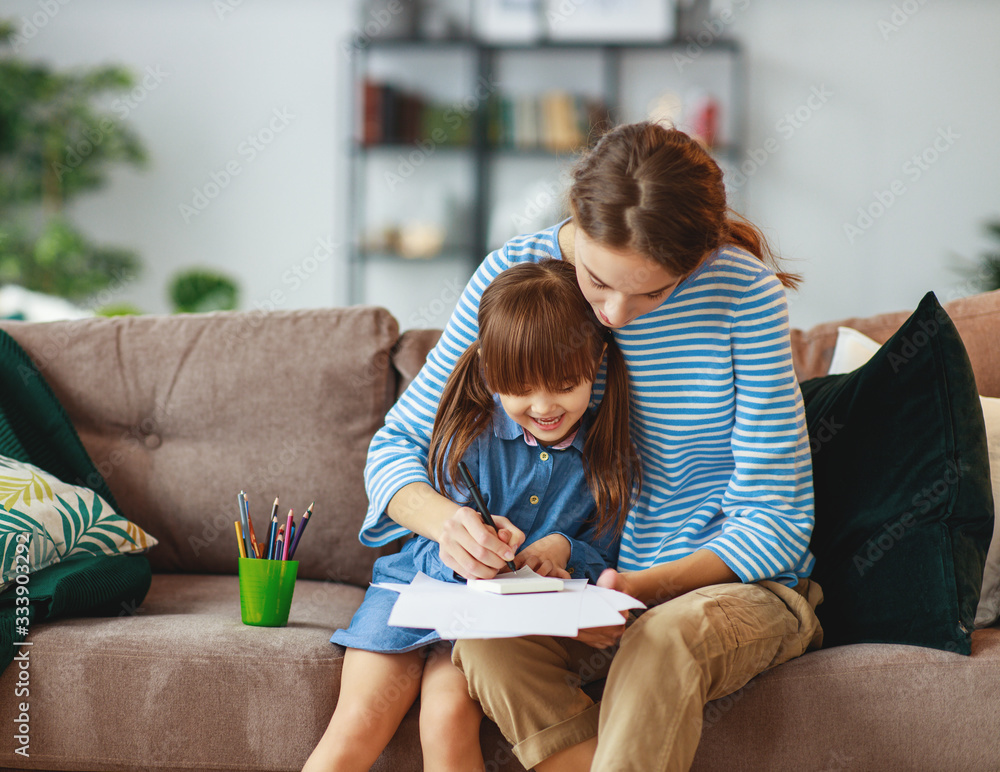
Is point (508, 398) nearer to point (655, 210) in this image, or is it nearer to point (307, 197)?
point (655, 210)

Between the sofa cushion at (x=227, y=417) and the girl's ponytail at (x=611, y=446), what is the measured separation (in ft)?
1.84

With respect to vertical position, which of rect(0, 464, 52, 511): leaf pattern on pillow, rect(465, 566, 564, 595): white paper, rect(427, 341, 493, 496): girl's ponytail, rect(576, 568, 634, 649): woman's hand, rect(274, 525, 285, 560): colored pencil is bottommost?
rect(274, 525, 285, 560): colored pencil

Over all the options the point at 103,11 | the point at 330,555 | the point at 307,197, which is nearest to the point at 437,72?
the point at 307,197

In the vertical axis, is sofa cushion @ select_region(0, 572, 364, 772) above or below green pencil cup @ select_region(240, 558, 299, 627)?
below

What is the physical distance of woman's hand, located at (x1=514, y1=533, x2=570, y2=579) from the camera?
3.62 feet

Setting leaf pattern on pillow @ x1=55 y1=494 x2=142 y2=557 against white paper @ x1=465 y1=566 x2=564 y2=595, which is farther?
leaf pattern on pillow @ x1=55 y1=494 x2=142 y2=557

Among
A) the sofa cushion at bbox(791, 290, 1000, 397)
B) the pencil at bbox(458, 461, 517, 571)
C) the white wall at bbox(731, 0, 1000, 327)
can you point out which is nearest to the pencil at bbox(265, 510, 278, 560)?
the pencil at bbox(458, 461, 517, 571)

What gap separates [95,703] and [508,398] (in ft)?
2.33

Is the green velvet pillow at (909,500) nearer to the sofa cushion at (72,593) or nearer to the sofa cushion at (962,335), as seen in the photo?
the sofa cushion at (962,335)

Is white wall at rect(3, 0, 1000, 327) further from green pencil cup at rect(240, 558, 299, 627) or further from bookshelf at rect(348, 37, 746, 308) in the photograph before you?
green pencil cup at rect(240, 558, 299, 627)

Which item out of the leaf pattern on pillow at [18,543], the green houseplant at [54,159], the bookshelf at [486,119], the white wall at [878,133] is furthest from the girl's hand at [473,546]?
the green houseplant at [54,159]

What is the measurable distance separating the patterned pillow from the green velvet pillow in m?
1.15

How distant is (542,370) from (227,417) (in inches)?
32.4

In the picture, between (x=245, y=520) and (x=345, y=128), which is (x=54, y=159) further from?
(x=245, y=520)
